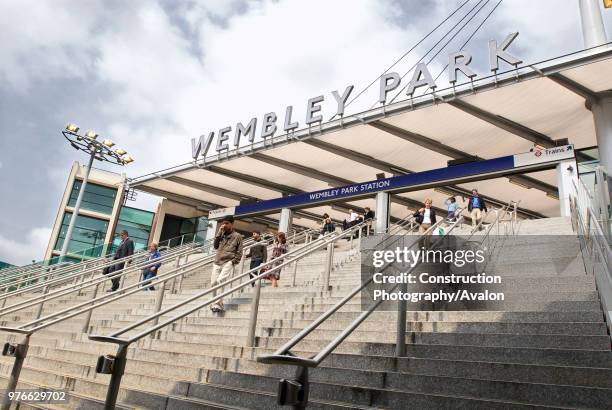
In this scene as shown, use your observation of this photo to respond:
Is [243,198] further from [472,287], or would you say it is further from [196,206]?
[472,287]

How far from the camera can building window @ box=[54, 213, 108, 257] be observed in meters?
32.2

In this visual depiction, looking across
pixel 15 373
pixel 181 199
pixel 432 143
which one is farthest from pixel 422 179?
pixel 15 373

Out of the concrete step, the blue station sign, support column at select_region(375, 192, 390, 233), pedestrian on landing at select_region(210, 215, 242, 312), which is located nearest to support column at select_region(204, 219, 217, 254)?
the blue station sign

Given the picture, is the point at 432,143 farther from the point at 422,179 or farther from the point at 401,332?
the point at 401,332

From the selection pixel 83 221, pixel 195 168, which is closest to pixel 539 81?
pixel 195 168

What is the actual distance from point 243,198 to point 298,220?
13.9 feet

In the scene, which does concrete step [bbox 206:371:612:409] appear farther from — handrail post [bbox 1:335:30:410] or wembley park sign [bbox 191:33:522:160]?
wembley park sign [bbox 191:33:522:160]

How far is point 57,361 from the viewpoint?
18.6ft

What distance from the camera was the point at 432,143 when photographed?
632 inches

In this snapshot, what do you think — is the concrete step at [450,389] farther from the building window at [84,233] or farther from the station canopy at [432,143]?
the building window at [84,233]

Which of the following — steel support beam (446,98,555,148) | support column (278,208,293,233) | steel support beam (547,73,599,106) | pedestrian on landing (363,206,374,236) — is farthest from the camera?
support column (278,208,293,233)

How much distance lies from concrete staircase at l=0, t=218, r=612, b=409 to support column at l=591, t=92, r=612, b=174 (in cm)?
846

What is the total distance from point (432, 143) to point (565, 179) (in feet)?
14.2

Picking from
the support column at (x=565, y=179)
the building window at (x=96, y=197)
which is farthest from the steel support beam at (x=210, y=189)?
the building window at (x=96, y=197)
